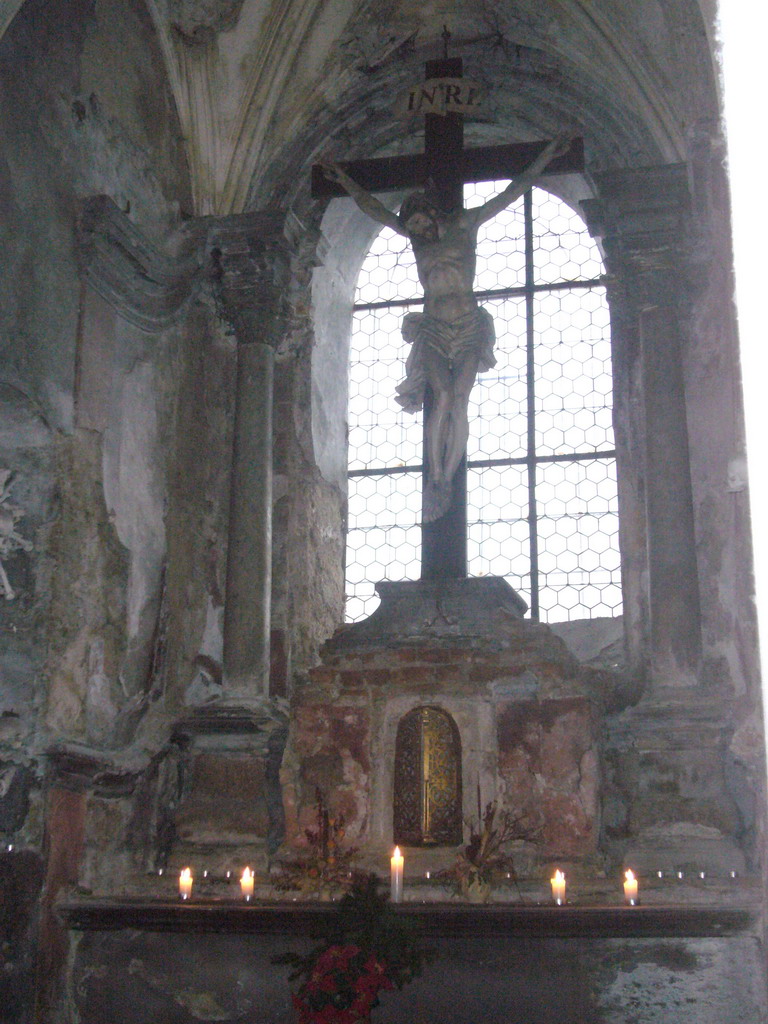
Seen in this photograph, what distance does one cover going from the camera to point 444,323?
8148 mm

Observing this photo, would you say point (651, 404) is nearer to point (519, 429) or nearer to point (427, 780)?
point (519, 429)

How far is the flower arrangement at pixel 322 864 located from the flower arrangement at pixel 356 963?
63.3 inches

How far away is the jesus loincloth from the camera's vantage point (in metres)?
8.12

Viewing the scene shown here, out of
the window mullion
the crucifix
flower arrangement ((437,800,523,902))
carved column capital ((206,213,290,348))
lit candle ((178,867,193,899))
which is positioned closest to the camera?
lit candle ((178,867,193,899))

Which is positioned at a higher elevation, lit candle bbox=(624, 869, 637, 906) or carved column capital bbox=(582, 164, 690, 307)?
carved column capital bbox=(582, 164, 690, 307)

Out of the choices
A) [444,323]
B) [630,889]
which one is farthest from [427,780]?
[444,323]

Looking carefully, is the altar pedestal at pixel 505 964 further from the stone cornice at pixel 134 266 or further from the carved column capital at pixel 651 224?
the carved column capital at pixel 651 224

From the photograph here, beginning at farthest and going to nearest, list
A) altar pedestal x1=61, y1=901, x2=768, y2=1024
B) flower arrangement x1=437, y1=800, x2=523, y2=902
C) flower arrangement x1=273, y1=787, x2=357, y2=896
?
flower arrangement x1=273, y1=787, x2=357, y2=896
flower arrangement x1=437, y1=800, x2=523, y2=902
altar pedestal x1=61, y1=901, x2=768, y2=1024

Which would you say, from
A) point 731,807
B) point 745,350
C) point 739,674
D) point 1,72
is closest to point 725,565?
point 739,674

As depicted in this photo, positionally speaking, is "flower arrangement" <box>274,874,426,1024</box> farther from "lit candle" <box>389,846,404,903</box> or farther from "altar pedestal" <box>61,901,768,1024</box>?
"lit candle" <box>389,846,404,903</box>

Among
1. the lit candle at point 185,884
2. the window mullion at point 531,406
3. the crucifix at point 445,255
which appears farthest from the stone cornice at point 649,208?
the lit candle at point 185,884

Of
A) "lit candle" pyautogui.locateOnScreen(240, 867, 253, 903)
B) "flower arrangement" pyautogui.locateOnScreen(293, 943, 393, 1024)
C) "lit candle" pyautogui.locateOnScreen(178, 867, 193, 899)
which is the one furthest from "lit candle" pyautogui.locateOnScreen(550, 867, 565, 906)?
"lit candle" pyautogui.locateOnScreen(178, 867, 193, 899)

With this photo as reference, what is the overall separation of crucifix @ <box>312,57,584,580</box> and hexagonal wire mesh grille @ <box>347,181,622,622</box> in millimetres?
1006

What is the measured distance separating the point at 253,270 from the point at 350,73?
5.47 feet
